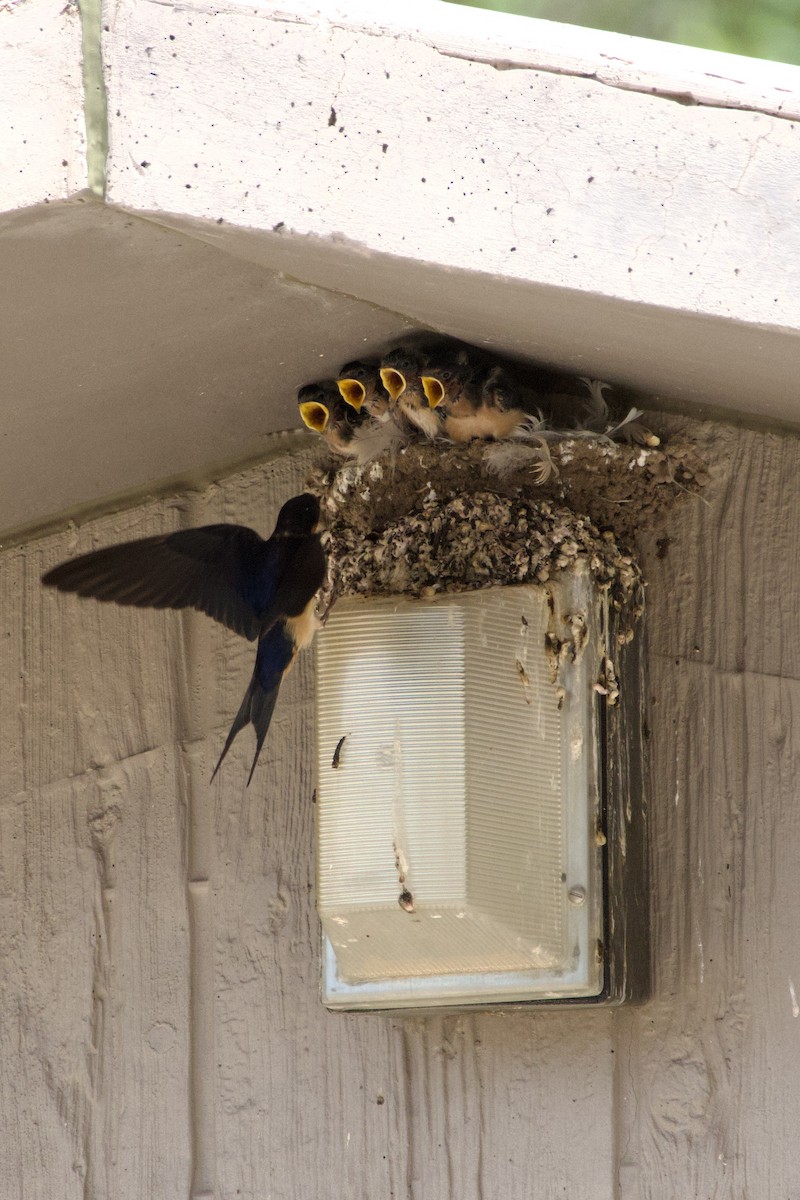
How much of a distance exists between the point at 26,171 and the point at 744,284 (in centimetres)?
96

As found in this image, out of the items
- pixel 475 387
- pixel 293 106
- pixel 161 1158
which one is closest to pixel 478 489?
pixel 475 387

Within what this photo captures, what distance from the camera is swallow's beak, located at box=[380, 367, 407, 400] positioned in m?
3.34

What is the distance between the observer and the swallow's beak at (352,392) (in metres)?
3.41

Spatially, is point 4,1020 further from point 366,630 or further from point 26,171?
point 26,171

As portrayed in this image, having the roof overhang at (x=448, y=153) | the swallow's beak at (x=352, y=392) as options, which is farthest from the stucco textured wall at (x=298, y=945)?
the roof overhang at (x=448, y=153)

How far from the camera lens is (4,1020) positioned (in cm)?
370

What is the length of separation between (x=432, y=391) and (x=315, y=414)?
26 cm

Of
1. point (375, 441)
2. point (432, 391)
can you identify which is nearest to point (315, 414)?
point (375, 441)

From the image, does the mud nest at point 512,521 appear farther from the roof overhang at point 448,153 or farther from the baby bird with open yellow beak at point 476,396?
the roof overhang at point 448,153

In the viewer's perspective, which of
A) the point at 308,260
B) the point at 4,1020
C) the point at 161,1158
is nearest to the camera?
the point at 308,260

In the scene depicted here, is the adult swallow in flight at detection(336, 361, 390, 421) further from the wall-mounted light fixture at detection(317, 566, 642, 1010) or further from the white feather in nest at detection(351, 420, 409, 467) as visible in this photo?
the wall-mounted light fixture at detection(317, 566, 642, 1010)

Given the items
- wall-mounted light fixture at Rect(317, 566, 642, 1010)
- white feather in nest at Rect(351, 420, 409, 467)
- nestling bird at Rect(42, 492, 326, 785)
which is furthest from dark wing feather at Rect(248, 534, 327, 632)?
wall-mounted light fixture at Rect(317, 566, 642, 1010)

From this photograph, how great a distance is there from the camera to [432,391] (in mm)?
3352

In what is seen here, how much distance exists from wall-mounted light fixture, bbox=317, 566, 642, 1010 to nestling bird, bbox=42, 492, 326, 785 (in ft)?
1.49
